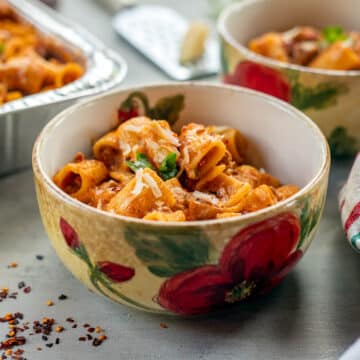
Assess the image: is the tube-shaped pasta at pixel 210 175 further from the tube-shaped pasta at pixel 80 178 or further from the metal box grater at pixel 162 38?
the metal box grater at pixel 162 38

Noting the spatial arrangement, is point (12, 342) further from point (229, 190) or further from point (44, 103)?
point (44, 103)

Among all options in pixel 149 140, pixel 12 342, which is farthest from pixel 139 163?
pixel 12 342

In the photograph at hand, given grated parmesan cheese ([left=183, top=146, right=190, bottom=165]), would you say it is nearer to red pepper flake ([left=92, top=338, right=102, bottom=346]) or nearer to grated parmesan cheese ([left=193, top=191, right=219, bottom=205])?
grated parmesan cheese ([left=193, top=191, right=219, bottom=205])

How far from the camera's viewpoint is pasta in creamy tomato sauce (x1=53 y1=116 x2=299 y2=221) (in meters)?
0.91

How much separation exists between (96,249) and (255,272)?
185 mm

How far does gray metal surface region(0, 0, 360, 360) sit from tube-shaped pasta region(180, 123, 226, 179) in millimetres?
183

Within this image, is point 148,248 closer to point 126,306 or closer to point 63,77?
point 126,306

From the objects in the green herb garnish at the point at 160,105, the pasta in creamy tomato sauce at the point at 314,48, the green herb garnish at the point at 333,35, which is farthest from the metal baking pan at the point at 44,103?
the green herb garnish at the point at 333,35

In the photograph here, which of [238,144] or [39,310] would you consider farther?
[238,144]

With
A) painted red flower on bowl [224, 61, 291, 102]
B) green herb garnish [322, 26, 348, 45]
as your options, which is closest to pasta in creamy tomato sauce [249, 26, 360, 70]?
green herb garnish [322, 26, 348, 45]

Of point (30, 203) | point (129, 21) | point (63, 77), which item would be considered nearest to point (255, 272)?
point (30, 203)

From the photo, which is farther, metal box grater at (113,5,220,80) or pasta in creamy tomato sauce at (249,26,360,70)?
metal box grater at (113,5,220,80)

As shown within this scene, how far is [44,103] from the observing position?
1221 millimetres

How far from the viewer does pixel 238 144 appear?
1113 mm
